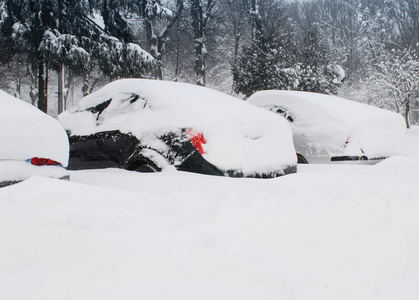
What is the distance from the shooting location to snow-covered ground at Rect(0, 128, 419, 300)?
4.71 ft

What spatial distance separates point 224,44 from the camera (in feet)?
82.3

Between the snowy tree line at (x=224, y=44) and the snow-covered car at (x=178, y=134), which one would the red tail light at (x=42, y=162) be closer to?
the snow-covered car at (x=178, y=134)

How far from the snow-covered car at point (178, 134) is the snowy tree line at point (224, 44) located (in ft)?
22.6

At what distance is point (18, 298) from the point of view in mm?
1270

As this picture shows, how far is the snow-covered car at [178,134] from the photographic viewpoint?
3.23m

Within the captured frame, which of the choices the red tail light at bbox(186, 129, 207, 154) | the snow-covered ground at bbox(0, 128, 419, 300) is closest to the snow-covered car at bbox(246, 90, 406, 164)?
the snow-covered ground at bbox(0, 128, 419, 300)

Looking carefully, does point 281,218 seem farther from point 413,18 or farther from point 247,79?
point 413,18

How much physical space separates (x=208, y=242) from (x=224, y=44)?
24834 mm

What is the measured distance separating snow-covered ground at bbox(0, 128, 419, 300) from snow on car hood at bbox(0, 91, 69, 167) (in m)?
0.32

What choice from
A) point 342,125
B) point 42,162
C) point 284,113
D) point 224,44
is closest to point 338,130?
point 342,125

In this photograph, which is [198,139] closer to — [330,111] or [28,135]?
[28,135]

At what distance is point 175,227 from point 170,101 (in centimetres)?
193

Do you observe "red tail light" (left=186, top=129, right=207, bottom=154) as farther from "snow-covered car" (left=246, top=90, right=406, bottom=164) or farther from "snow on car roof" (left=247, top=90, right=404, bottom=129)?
"snow on car roof" (left=247, top=90, right=404, bottom=129)

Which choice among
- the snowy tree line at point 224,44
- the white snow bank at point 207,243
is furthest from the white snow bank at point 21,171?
the snowy tree line at point 224,44
